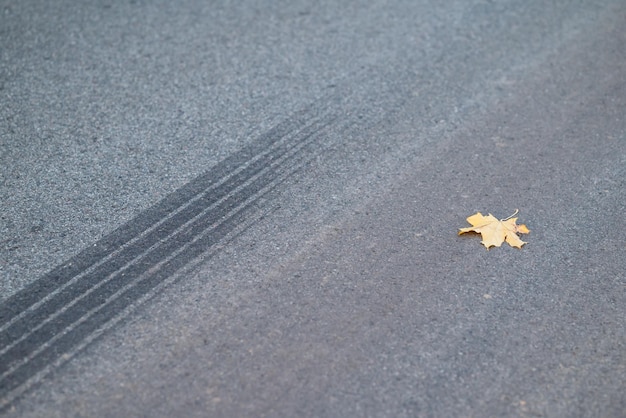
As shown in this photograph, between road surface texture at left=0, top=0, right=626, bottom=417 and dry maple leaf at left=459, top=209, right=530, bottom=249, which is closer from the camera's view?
road surface texture at left=0, top=0, right=626, bottom=417

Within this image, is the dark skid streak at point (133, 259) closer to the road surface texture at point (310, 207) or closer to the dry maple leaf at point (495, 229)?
the road surface texture at point (310, 207)

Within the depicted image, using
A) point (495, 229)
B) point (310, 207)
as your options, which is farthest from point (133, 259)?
point (495, 229)

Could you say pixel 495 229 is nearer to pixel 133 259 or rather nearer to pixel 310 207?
pixel 310 207

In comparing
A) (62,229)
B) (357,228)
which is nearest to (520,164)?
(357,228)

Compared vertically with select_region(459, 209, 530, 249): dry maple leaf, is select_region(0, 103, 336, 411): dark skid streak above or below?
above

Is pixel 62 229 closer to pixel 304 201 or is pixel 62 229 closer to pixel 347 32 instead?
pixel 304 201

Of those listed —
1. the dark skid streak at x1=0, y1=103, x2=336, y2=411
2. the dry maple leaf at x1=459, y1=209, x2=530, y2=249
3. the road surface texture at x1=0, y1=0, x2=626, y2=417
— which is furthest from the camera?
the dry maple leaf at x1=459, y1=209, x2=530, y2=249

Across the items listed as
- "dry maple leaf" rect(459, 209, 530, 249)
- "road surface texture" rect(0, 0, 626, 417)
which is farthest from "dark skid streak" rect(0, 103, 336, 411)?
"dry maple leaf" rect(459, 209, 530, 249)

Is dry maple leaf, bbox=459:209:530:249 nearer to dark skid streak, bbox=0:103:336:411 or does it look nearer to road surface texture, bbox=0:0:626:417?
road surface texture, bbox=0:0:626:417
